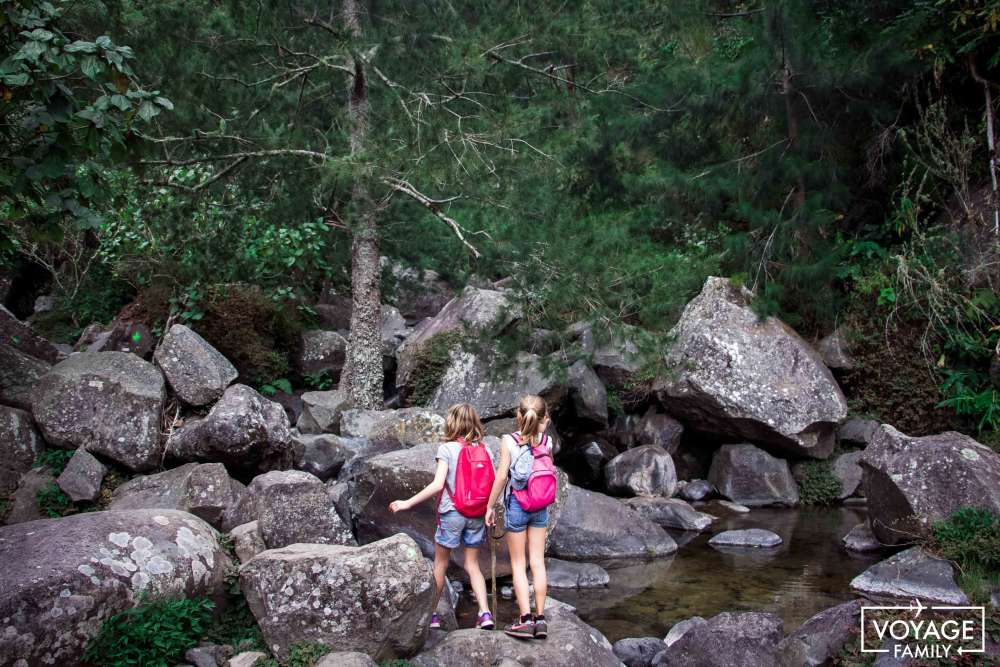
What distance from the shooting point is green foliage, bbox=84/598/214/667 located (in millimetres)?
5234

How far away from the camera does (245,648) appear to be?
5.71m

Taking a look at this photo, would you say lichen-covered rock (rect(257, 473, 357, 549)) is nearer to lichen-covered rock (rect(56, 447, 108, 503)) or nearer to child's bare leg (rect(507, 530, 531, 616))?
child's bare leg (rect(507, 530, 531, 616))

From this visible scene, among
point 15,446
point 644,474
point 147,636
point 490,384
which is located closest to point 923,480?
point 644,474

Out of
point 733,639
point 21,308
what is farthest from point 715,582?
point 21,308

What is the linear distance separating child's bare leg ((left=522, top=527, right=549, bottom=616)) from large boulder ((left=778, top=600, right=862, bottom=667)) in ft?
6.35

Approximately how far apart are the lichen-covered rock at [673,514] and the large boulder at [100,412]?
6.09m

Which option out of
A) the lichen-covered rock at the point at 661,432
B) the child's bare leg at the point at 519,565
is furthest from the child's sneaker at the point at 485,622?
the lichen-covered rock at the point at 661,432

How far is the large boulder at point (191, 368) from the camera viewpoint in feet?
32.7

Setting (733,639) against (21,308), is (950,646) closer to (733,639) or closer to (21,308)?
(733,639)

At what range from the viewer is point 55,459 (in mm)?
8930

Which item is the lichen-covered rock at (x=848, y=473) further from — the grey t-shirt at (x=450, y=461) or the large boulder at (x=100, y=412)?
Result: the large boulder at (x=100, y=412)

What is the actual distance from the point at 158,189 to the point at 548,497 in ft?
30.8

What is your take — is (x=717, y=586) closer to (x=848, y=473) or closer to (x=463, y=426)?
(x=463, y=426)

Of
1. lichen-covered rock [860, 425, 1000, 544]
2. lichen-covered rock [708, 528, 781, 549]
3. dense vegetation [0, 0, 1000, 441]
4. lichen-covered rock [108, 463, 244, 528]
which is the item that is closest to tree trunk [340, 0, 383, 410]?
dense vegetation [0, 0, 1000, 441]
